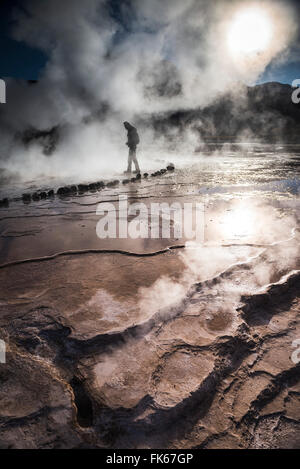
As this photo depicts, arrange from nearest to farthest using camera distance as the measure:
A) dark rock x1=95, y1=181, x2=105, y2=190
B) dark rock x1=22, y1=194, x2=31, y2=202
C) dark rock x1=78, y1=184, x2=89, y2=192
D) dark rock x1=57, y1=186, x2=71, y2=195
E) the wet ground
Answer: the wet ground → dark rock x1=22, y1=194, x2=31, y2=202 → dark rock x1=57, y1=186, x2=71, y2=195 → dark rock x1=78, y1=184, x2=89, y2=192 → dark rock x1=95, y1=181, x2=105, y2=190

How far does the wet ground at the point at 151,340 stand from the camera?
122cm

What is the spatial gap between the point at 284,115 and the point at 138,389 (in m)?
54.9

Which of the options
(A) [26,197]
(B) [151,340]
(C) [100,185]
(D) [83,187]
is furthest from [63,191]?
(B) [151,340]

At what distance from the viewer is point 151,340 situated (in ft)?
5.44

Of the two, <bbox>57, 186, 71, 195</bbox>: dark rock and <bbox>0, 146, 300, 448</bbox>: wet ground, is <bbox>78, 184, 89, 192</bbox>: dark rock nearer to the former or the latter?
<bbox>57, 186, 71, 195</bbox>: dark rock

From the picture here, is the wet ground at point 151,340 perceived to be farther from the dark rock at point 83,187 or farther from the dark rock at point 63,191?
the dark rock at point 83,187

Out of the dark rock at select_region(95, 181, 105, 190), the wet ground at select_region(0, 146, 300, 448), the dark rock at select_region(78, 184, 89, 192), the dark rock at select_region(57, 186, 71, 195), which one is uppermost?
the dark rock at select_region(95, 181, 105, 190)

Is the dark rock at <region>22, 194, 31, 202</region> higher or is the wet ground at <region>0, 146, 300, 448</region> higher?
the dark rock at <region>22, 194, 31, 202</region>

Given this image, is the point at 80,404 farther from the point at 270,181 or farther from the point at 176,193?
the point at 270,181

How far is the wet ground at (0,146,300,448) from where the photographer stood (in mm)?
1221

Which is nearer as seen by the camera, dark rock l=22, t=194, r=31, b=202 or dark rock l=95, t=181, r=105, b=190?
dark rock l=22, t=194, r=31, b=202

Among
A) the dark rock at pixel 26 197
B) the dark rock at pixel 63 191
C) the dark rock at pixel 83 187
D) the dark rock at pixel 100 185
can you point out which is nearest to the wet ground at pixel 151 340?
the dark rock at pixel 26 197

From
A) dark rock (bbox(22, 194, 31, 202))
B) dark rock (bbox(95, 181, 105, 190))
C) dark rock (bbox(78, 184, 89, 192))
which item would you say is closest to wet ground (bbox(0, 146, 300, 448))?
dark rock (bbox(22, 194, 31, 202))
